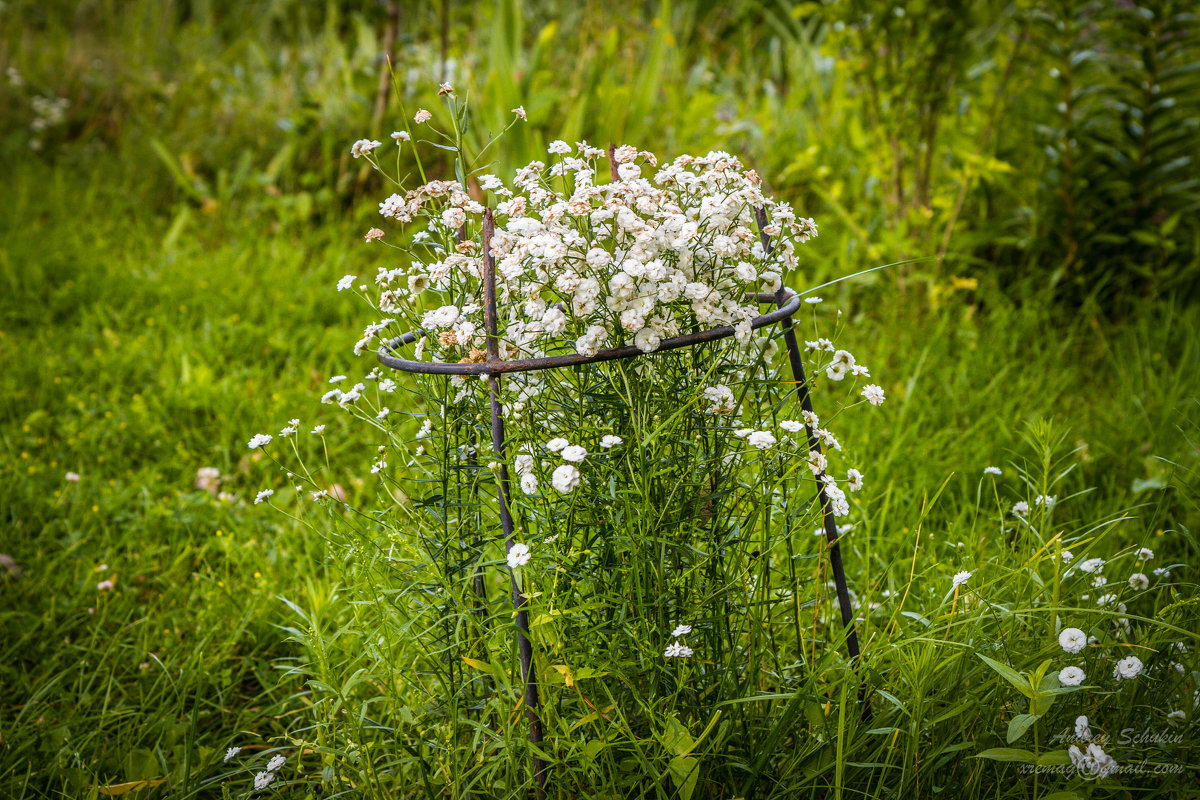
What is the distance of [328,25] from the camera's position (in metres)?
5.04

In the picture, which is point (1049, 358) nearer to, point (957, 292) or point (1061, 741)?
point (957, 292)

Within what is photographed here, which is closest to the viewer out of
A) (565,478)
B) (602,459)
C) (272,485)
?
(565,478)

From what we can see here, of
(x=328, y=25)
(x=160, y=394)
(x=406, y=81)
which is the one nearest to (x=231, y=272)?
(x=160, y=394)

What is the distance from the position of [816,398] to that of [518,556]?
166 centimetres

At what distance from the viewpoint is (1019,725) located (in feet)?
3.53

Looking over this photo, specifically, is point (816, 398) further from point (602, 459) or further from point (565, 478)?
point (565, 478)

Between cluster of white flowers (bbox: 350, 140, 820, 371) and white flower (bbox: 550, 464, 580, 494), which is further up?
cluster of white flowers (bbox: 350, 140, 820, 371)

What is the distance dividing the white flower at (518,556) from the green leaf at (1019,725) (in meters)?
0.66

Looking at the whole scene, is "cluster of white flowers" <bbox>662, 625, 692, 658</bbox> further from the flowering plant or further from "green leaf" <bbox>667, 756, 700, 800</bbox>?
"green leaf" <bbox>667, 756, 700, 800</bbox>

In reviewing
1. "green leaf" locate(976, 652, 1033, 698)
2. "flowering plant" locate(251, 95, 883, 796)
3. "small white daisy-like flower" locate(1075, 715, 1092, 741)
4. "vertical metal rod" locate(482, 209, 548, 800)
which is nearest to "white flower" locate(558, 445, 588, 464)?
"flowering plant" locate(251, 95, 883, 796)

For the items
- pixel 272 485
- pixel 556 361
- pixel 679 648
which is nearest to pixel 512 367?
pixel 556 361

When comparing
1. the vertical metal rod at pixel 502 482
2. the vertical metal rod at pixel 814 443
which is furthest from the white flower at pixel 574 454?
the vertical metal rod at pixel 814 443

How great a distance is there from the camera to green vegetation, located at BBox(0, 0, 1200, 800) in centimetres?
129

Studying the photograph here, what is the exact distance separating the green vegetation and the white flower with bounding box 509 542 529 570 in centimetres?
28
